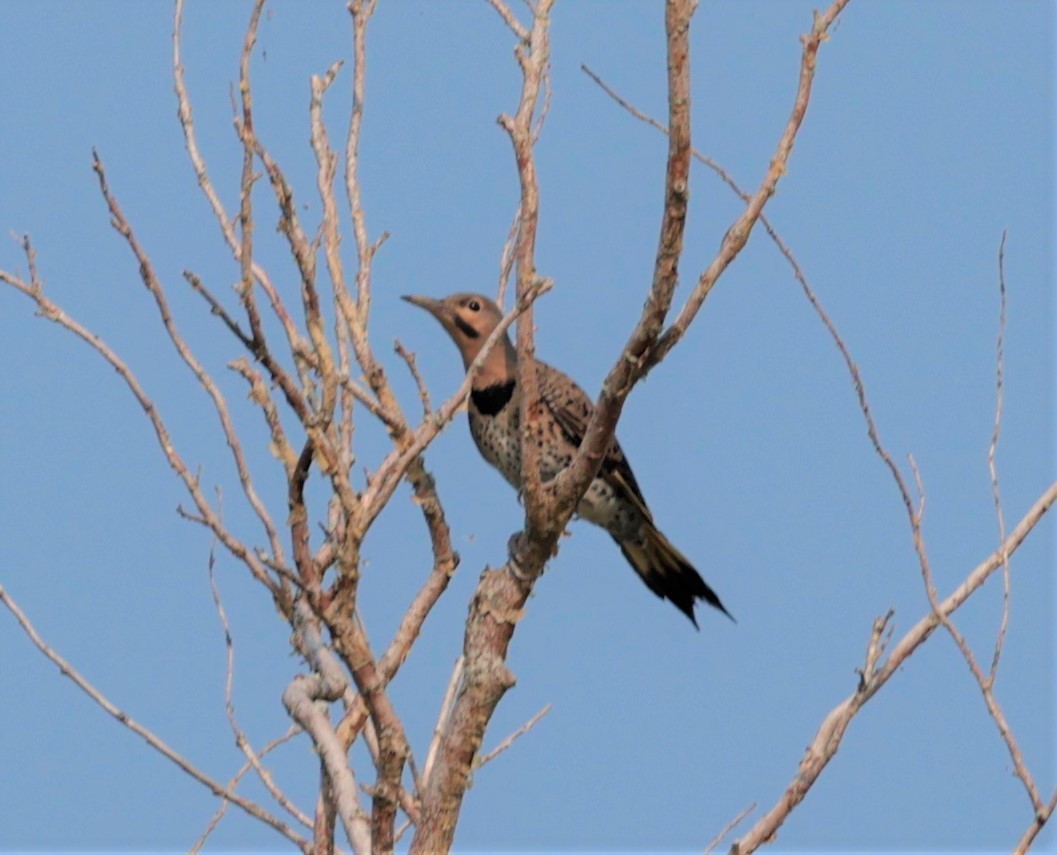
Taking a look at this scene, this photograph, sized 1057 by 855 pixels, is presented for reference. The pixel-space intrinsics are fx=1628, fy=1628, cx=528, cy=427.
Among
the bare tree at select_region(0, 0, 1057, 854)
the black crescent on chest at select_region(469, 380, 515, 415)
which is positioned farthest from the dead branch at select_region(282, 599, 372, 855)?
the black crescent on chest at select_region(469, 380, 515, 415)

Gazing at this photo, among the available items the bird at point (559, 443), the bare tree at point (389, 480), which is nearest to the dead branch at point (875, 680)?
the bare tree at point (389, 480)

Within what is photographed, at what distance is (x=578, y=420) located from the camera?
6109 millimetres

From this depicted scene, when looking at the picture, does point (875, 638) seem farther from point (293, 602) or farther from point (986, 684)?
point (293, 602)

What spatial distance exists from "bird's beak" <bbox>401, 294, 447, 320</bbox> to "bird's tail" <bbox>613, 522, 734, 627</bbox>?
3.71ft

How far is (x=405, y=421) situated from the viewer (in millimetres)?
4109

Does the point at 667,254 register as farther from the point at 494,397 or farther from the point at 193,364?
the point at 494,397

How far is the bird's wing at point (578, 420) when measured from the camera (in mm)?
6094

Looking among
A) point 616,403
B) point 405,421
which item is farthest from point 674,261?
point 405,421

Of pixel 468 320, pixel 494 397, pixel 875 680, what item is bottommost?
pixel 875 680

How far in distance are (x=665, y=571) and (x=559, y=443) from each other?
0.66 metres

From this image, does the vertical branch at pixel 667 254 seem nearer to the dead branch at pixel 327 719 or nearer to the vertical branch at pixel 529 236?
the vertical branch at pixel 529 236

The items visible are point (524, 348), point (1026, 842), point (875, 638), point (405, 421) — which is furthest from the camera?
point (405, 421)

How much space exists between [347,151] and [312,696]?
1411 millimetres

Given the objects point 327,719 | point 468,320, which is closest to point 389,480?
point 327,719
